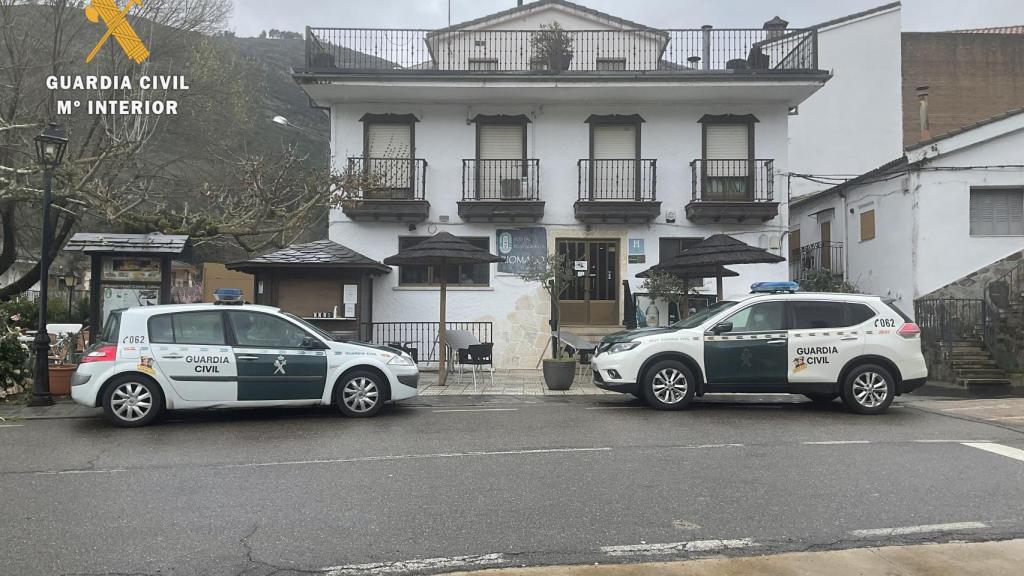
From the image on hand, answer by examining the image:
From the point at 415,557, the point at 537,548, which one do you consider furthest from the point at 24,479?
the point at 537,548

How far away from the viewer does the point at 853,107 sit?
2308 cm

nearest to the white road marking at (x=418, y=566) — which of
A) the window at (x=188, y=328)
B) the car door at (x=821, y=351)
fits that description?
the window at (x=188, y=328)

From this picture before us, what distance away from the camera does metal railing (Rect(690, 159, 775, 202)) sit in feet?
52.7

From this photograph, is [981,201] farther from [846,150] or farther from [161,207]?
[161,207]

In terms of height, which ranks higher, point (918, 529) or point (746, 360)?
point (746, 360)

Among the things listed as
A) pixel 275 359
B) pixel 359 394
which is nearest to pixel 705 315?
pixel 359 394

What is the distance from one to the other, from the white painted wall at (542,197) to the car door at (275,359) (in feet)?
23.5

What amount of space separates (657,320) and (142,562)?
13.2 m

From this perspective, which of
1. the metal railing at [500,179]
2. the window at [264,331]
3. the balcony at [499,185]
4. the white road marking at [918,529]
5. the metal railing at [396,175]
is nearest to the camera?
the white road marking at [918,529]

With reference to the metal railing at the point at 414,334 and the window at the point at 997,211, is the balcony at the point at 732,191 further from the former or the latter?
the metal railing at the point at 414,334

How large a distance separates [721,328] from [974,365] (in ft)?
23.5

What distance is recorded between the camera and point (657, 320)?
52.0 ft

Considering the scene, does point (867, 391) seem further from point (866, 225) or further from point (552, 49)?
point (552, 49)

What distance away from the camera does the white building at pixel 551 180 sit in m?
16.0
